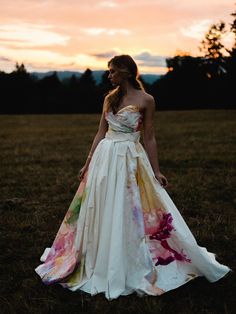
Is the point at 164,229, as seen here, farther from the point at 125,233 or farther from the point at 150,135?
the point at 150,135

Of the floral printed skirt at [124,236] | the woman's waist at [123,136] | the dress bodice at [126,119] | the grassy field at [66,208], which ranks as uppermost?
the dress bodice at [126,119]

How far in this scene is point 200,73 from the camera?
61.7m

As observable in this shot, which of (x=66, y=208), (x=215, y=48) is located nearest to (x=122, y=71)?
(x=66, y=208)

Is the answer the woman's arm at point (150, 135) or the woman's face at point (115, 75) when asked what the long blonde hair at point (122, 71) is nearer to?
the woman's face at point (115, 75)

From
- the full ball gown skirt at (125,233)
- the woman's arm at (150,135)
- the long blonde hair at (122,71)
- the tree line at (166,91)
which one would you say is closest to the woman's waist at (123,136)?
the full ball gown skirt at (125,233)

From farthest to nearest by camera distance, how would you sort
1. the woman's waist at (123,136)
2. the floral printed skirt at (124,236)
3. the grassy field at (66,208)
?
1. the woman's waist at (123,136)
2. the floral printed skirt at (124,236)
3. the grassy field at (66,208)

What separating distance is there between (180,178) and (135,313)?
7.14 metres

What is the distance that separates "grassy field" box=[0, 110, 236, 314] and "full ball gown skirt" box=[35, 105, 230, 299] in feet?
0.55

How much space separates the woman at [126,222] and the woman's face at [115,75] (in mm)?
11

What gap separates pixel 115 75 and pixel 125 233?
1764 mm

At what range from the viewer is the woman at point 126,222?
16.7 feet

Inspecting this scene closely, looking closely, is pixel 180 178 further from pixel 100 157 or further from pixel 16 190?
pixel 100 157

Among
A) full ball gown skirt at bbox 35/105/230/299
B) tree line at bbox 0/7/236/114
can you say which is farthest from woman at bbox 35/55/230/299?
tree line at bbox 0/7/236/114

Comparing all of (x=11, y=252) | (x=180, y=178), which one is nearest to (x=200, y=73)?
(x=180, y=178)
